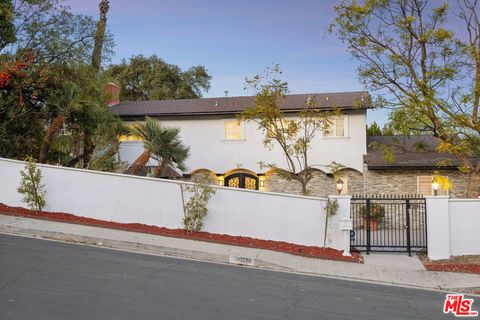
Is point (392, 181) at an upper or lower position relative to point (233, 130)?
lower

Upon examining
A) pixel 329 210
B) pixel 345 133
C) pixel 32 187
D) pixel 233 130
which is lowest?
pixel 329 210

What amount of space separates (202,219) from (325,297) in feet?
21.5

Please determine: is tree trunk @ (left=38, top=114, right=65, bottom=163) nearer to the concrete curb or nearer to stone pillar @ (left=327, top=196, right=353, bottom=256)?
the concrete curb

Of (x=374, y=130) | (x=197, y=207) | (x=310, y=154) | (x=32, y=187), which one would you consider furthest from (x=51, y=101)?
(x=374, y=130)

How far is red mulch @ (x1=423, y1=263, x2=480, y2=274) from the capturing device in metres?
12.5

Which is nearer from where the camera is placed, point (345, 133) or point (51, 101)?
point (51, 101)

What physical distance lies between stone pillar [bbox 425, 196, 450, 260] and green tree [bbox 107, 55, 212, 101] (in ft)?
121

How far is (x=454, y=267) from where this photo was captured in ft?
41.9

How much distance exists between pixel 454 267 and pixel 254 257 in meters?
5.52

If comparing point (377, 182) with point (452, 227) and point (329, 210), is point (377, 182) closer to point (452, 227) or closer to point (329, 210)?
point (452, 227)

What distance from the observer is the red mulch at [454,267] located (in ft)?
40.9

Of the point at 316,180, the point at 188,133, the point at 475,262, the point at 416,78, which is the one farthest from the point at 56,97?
the point at 475,262

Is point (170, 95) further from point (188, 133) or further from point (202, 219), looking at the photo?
point (202, 219)

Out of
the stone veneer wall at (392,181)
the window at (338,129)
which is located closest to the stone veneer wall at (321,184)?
the stone veneer wall at (392,181)
